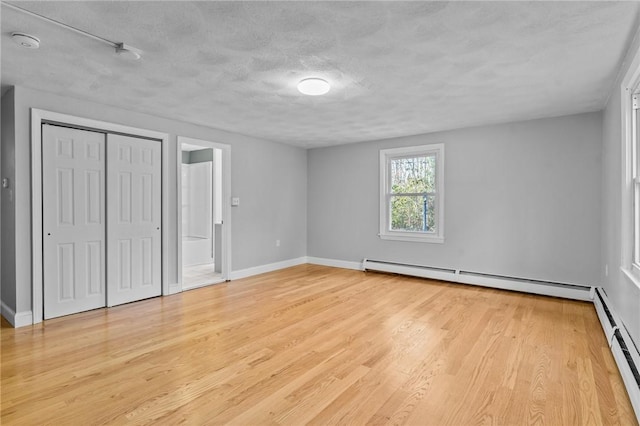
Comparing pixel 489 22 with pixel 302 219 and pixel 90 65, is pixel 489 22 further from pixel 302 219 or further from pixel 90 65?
pixel 302 219

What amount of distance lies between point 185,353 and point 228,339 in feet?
1.31

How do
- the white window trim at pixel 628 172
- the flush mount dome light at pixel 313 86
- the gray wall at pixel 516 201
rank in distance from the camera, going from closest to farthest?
the white window trim at pixel 628 172, the flush mount dome light at pixel 313 86, the gray wall at pixel 516 201

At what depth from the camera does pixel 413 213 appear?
5.86 metres

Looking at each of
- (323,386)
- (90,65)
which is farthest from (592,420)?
(90,65)

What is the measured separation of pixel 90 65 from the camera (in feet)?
9.59

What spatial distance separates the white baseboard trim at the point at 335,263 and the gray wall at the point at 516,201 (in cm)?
41

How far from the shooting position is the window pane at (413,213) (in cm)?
568

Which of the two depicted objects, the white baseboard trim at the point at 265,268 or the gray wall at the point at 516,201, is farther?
the white baseboard trim at the point at 265,268

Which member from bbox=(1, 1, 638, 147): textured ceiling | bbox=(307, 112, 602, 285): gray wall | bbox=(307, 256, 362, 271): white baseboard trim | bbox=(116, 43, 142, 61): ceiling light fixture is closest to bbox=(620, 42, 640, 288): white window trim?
bbox=(1, 1, 638, 147): textured ceiling

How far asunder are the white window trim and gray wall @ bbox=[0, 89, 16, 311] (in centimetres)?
558

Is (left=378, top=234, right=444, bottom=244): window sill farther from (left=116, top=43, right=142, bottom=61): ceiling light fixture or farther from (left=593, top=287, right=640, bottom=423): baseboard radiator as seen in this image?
(left=116, top=43, right=142, bottom=61): ceiling light fixture

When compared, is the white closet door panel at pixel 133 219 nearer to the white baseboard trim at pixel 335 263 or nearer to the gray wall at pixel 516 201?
the white baseboard trim at pixel 335 263

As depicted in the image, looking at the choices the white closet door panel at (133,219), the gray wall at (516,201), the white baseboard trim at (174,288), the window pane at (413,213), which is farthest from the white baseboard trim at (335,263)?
the white closet door panel at (133,219)

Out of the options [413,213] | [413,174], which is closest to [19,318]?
[413,213]
